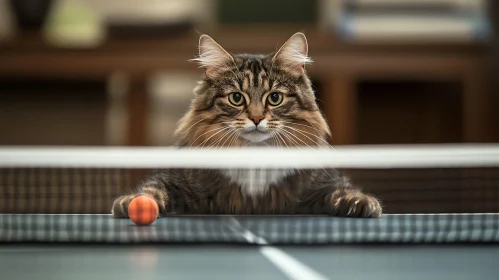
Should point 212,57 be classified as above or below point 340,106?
above

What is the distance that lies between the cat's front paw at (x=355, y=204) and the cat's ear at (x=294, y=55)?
31cm

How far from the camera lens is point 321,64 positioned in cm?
437

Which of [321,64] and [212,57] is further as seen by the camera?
[321,64]

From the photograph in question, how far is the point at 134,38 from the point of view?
450 cm

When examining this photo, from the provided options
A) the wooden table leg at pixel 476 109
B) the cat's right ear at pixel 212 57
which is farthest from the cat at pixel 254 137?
the wooden table leg at pixel 476 109

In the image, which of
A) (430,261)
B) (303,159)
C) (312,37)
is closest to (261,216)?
(303,159)

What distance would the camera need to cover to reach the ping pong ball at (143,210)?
1.59 m

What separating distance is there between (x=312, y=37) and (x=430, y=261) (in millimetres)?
3299

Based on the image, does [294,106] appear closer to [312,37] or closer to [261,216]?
[261,216]

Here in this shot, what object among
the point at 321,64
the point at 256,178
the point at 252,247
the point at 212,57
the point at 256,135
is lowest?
the point at 252,247

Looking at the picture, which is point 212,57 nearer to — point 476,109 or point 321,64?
point 321,64

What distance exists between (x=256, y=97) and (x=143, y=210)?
355mm

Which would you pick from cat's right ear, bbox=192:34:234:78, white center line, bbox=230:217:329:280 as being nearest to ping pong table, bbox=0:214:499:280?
white center line, bbox=230:217:329:280

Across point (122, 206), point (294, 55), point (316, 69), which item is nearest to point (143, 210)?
point (122, 206)
